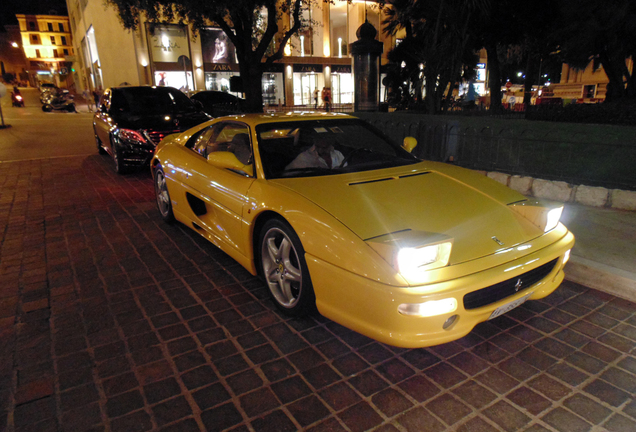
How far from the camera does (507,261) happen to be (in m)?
2.41

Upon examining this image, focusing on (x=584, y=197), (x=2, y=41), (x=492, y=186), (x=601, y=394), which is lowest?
(x=601, y=394)

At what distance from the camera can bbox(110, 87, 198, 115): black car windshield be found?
8531 mm

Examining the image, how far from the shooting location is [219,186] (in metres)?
3.59

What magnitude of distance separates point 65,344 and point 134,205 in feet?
12.0

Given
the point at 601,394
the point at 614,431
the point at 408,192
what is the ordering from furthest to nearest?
the point at 408,192 < the point at 601,394 < the point at 614,431

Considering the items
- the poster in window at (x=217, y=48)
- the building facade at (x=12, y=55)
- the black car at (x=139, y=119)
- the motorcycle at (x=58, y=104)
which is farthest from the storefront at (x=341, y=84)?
the building facade at (x=12, y=55)

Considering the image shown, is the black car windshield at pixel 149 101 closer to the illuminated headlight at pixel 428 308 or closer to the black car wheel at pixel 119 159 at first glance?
the black car wheel at pixel 119 159

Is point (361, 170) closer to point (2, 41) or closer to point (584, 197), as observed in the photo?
point (584, 197)

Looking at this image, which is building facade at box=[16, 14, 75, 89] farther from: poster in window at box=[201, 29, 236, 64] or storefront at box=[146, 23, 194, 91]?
poster in window at box=[201, 29, 236, 64]

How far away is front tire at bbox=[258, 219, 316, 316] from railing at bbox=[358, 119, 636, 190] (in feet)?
14.9

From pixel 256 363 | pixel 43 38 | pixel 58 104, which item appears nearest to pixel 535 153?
pixel 256 363

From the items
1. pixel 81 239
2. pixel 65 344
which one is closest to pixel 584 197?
pixel 65 344

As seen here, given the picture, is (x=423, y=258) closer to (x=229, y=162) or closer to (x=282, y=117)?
(x=229, y=162)

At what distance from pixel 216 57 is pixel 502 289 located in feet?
110
